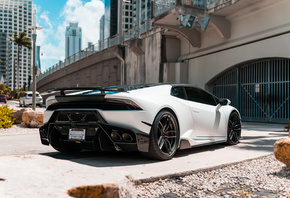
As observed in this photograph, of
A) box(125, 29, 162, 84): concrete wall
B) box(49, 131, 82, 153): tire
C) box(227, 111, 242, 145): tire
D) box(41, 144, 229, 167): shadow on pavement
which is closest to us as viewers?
box(41, 144, 229, 167): shadow on pavement

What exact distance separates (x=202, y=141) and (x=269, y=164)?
111 centimetres

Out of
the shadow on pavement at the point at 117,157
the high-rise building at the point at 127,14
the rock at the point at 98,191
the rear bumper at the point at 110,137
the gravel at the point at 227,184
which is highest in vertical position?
the high-rise building at the point at 127,14

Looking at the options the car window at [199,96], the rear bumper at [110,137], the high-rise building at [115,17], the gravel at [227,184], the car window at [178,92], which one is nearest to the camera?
the gravel at [227,184]

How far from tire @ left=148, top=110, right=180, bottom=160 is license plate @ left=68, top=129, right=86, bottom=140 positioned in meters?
0.94

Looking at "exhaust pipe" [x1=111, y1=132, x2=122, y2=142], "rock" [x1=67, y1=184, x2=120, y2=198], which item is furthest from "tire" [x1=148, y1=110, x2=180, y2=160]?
"rock" [x1=67, y1=184, x2=120, y2=198]

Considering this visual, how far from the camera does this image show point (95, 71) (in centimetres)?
3441

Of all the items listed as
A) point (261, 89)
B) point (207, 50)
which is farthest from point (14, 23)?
point (261, 89)

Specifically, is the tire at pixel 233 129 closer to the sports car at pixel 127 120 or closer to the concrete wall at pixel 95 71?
the sports car at pixel 127 120

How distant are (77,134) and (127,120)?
797mm

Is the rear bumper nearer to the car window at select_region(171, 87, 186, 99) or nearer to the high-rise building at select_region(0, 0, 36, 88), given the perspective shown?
the car window at select_region(171, 87, 186, 99)

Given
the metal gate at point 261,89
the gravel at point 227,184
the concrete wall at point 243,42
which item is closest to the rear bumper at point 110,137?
the gravel at point 227,184

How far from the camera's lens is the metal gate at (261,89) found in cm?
1541

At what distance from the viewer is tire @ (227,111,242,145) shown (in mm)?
6364

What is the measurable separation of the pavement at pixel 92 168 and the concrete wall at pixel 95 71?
23.1 m
